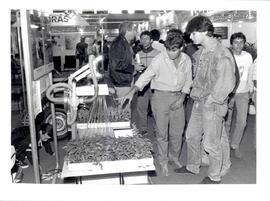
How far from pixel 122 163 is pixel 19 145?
199 centimetres

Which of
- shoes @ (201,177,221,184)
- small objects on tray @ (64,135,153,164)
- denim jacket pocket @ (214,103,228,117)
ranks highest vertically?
denim jacket pocket @ (214,103,228,117)

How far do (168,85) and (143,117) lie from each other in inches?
77.9

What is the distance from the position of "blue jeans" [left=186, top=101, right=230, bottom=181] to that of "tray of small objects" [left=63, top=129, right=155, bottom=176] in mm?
856

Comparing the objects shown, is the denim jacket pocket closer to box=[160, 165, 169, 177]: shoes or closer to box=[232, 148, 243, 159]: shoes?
box=[160, 165, 169, 177]: shoes

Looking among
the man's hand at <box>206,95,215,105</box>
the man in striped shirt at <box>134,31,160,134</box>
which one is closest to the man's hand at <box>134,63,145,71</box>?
the man in striped shirt at <box>134,31,160,134</box>

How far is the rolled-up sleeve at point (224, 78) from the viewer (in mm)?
3363

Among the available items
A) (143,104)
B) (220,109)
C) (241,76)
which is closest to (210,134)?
(220,109)

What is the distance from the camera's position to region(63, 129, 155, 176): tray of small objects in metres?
2.94

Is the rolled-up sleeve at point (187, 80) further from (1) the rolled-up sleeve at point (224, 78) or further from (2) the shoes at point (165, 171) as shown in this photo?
(2) the shoes at point (165, 171)

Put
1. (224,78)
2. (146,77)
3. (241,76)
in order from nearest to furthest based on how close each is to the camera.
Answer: (224,78) → (146,77) → (241,76)

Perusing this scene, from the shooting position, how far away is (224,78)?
3.36 m

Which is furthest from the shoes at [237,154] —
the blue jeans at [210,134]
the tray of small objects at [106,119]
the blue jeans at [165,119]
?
the tray of small objects at [106,119]

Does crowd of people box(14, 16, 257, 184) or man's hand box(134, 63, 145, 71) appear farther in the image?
man's hand box(134, 63, 145, 71)

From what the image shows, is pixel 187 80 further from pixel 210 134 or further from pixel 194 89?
pixel 210 134
